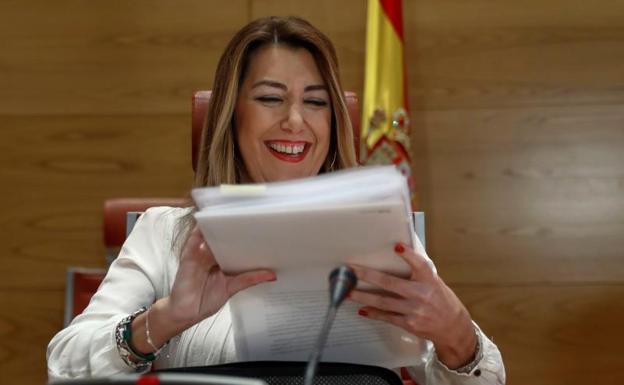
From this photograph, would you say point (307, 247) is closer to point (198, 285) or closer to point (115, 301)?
point (198, 285)

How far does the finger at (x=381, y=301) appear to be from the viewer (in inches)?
38.6

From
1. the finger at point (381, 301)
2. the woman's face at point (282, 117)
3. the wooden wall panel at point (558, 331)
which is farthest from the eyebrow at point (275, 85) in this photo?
the wooden wall panel at point (558, 331)

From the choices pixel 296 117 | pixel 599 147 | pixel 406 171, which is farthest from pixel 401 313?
pixel 599 147

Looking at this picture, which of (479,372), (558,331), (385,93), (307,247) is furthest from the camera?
(558,331)

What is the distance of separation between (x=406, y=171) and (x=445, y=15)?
63cm

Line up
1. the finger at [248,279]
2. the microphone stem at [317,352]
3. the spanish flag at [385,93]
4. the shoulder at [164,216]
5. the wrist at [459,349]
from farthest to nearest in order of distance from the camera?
the spanish flag at [385,93] → the shoulder at [164,216] → the wrist at [459,349] → the finger at [248,279] → the microphone stem at [317,352]

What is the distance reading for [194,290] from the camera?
1.02 m

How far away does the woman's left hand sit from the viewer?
94 centimetres

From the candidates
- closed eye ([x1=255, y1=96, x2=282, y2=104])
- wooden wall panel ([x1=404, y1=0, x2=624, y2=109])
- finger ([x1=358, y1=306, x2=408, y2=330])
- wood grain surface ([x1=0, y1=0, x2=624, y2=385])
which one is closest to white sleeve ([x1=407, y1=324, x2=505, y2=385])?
finger ([x1=358, y1=306, x2=408, y2=330])

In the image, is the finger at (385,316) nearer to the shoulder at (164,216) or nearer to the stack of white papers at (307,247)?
the stack of white papers at (307,247)

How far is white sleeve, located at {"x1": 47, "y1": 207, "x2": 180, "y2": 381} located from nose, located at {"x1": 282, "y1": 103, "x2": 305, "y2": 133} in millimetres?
273

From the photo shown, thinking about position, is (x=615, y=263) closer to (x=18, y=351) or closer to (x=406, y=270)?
(x=406, y=270)

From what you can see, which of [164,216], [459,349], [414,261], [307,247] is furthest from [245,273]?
[164,216]

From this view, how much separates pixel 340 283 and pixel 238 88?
2.46 ft
